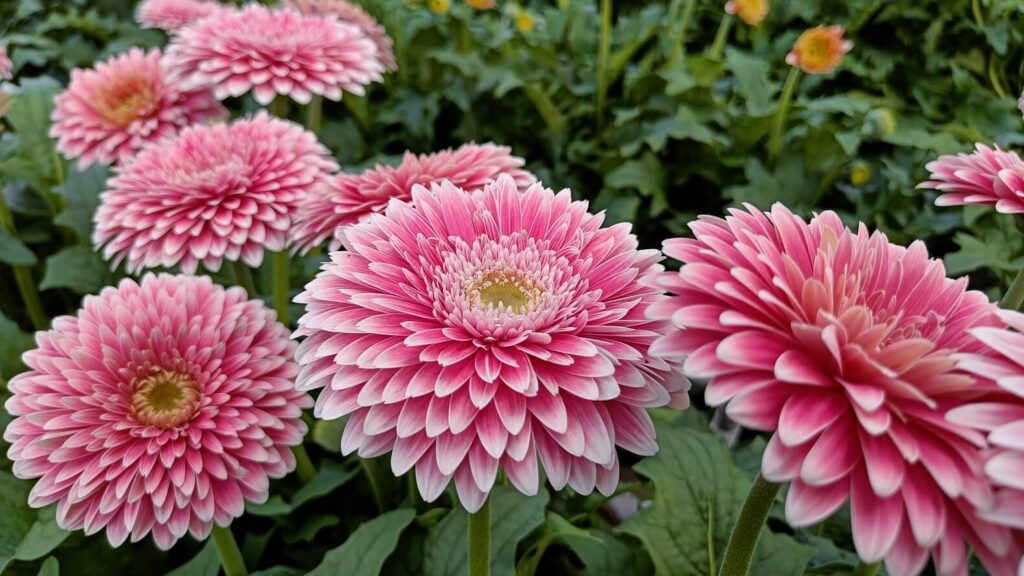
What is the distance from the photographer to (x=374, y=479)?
0.82m

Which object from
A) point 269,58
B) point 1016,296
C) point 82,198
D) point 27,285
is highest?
point 1016,296

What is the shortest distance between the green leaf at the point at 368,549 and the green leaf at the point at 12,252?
0.73 meters

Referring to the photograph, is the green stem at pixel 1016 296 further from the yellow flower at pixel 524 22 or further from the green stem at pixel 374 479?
the yellow flower at pixel 524 22

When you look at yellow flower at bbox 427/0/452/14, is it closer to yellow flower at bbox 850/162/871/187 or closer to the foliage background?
the foliage background

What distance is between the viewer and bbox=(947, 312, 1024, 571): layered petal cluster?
0.99ft

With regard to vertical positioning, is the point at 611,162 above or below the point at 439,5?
below

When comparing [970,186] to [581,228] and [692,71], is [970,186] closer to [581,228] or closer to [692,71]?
[581,228]

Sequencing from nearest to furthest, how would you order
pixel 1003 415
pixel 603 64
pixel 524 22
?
pixel 1003 415, pixel 603 64, pixel 524 22

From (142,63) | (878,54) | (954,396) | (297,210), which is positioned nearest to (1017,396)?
(954,396)

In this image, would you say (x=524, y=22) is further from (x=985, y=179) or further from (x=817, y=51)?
(x=985, y=179)

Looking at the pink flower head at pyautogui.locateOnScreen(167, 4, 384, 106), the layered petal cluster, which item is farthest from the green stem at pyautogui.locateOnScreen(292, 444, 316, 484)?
the layered petal cluster

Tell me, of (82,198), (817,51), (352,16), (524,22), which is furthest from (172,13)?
(817,51)

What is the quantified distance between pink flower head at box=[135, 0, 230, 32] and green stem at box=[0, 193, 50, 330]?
0.47 m

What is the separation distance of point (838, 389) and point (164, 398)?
0.62 metres
